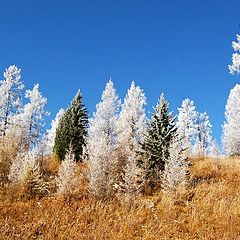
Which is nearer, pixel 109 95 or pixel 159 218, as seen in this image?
pixel 159 218

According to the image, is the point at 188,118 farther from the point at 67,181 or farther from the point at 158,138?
the point at 67,181

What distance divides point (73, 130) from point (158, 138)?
10739 millimetres

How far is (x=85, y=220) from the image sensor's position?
500 inches

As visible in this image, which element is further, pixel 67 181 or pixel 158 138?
pixel 158 138

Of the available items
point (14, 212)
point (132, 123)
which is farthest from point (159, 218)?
point (132, 123)

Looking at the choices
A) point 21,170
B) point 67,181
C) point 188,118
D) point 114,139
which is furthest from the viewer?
point 188,118

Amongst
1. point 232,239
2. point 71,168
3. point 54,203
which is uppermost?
point 71,168

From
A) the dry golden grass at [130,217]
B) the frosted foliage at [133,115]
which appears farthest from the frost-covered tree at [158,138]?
the frosted foliage at [133,115]

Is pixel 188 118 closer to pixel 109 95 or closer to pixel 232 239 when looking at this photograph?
pixel 109 95

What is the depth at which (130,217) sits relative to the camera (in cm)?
1302

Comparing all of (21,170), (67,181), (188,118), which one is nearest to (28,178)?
(21,170)

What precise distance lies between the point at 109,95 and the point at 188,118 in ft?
77.0

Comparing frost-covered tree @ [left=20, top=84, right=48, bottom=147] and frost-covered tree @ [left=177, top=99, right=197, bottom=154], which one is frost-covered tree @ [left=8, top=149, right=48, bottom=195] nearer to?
frost-covered tree @ [left=20, top=84, right=48, bottom=147]

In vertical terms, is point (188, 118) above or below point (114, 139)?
above
